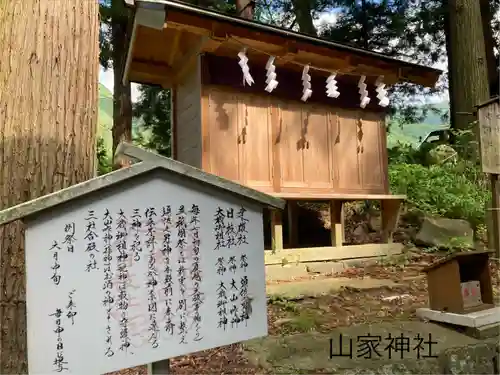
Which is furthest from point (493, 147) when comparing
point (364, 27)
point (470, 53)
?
point (364, 27)

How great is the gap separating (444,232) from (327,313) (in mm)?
4373

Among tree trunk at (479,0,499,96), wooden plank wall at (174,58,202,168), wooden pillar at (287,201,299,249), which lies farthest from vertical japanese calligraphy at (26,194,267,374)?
tree trunk at (479,0,499,96)

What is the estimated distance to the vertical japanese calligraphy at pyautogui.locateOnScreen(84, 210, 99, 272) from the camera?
83.0 inches

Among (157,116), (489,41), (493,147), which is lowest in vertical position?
(493,147)

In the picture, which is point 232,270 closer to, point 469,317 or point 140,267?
point 140,267

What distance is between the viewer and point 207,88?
23.4 ft

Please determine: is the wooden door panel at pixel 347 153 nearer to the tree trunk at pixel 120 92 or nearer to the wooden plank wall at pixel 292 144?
the wooden plank wall at pixel 292 144

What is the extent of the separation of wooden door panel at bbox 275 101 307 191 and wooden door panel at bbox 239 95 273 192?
24 centimetres

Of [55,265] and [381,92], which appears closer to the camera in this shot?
[55,265]

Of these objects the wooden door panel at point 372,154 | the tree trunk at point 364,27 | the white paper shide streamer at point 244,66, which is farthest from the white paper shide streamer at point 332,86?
the tree trunk at point 364,27

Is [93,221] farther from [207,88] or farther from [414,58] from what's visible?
[414,58]

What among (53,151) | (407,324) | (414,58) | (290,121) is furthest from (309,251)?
(414,58)

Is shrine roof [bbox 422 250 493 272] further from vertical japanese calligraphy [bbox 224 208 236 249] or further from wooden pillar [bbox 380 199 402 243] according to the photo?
wooden pillar [bbox 380 199 402 243]

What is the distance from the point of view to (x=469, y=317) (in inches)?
172
